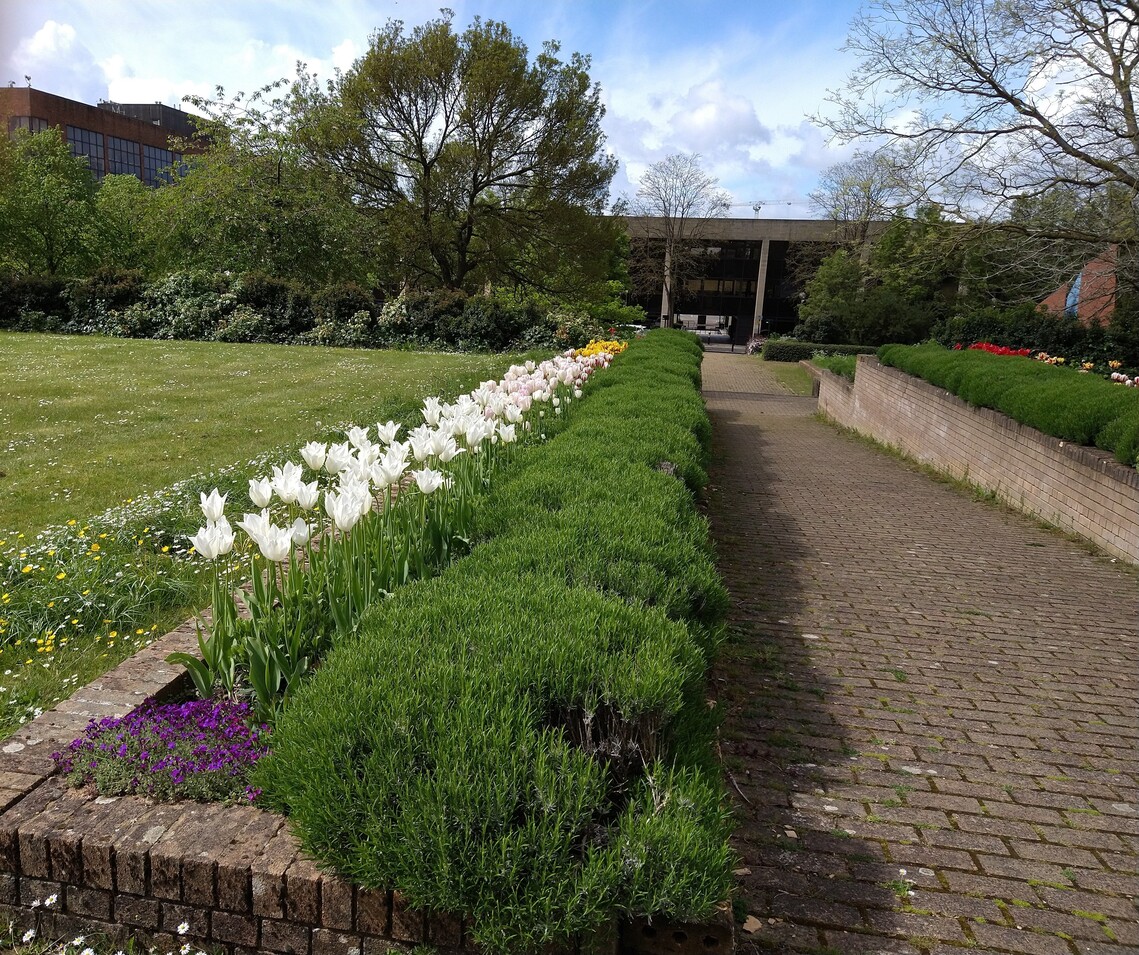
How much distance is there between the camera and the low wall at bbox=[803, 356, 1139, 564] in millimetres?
6750

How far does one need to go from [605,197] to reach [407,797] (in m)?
28.5

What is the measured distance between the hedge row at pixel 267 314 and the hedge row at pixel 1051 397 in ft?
39.4

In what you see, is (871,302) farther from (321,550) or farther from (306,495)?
(306,495)

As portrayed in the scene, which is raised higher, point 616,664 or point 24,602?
point 616,664

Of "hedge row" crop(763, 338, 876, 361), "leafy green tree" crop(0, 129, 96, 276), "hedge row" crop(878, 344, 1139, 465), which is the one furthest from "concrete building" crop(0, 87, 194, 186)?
"hedge row" crop(878, 344, 1139, 465)

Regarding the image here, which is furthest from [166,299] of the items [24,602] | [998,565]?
[998,565]

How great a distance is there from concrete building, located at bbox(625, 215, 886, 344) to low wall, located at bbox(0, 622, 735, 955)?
170 feet

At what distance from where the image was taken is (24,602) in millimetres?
4109

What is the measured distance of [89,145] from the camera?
6544cm

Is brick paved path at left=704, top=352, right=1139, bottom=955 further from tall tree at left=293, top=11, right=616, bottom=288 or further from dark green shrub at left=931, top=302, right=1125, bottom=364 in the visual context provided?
tall tree at left=293, top=11, right=616, bottom=288

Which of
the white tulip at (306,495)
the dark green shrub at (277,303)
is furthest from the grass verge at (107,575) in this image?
the dark green shrub at (277,303)

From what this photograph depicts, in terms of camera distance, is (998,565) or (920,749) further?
(998,565)

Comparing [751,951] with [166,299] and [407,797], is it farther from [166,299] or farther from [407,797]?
[166,299]

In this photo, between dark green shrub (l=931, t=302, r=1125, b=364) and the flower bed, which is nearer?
the flower bed
